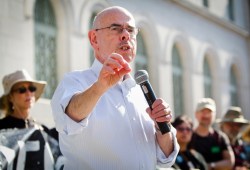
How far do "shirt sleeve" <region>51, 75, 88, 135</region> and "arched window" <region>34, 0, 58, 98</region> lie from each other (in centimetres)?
639

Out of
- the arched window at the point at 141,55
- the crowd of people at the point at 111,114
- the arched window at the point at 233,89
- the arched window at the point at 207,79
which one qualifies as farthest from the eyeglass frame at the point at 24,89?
the arched window at the point at 233,89

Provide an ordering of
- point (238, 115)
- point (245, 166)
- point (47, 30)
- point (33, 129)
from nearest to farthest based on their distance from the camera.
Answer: point (33, 129) < point (245, 166) < point (238, 115) < point (47, 30)

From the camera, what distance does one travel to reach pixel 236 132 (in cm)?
677

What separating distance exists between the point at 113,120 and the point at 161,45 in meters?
10.1

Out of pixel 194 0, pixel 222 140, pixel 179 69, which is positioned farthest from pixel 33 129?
pixel 194 0

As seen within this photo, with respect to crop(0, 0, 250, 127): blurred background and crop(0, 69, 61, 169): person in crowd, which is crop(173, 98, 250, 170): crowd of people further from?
crop(0, 0, 250, 127): blurred background

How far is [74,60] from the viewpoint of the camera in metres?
9.25

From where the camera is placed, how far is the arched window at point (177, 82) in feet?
43.9

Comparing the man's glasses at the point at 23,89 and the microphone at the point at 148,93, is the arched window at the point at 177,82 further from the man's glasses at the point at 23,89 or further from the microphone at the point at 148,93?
the microphone at the point at 148,93

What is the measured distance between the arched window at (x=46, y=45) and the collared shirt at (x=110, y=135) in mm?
6249

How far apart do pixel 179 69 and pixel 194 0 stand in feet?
7.26

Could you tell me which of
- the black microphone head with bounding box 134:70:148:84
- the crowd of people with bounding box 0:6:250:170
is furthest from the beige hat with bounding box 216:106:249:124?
the black microphone head with bounding box 134:70:148:84

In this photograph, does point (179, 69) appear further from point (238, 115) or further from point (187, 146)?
point (187, 146)

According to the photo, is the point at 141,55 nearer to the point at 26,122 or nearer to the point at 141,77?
the point at 26,122
